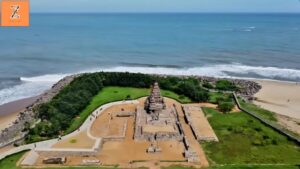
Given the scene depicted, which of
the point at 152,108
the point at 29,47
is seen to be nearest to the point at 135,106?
the point at 152,108

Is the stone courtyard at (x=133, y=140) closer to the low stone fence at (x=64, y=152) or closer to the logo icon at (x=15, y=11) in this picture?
the low stone fence at (x=64, y=152)

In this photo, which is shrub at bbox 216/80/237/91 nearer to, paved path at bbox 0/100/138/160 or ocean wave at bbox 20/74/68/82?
paved path at bbox 0/100/138/160

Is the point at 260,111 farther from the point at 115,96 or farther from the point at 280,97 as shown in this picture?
the point at 115,96

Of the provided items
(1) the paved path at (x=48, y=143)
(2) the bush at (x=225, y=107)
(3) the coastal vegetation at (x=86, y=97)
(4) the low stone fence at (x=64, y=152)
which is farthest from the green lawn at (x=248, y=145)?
(1) the paved path at (x=48, y=143)

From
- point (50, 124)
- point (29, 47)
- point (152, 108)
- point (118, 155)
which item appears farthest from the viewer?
point (29, 47)

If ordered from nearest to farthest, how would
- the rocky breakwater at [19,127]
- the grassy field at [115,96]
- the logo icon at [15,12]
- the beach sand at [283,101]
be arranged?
the rocky breakwater at [19,127] → the logo icon at [15,12] → the beach sand at [283,101] → the grassy field at [115,96]

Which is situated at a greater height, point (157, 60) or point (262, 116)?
point (157, 60)

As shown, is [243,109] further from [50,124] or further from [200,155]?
[50,124]
